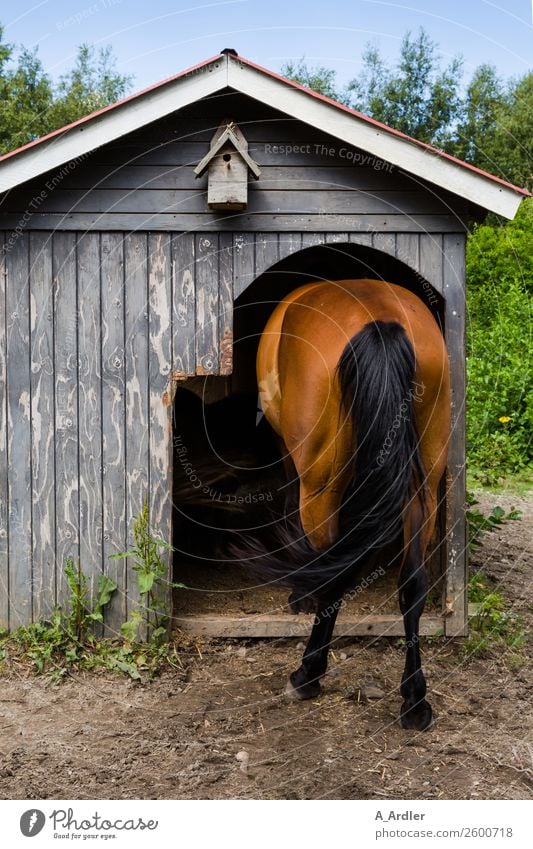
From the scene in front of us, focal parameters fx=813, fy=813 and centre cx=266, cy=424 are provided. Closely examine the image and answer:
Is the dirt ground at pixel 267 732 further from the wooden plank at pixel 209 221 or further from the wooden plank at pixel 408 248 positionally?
the wooden plank at pixel 209 221

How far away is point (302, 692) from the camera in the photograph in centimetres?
430

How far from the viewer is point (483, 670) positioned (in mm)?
4664

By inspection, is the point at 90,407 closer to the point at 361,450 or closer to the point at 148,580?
the point at 148,580

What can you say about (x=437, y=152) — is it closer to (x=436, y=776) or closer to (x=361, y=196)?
(x=361, y=196)

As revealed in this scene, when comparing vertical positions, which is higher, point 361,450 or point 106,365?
point 106,365

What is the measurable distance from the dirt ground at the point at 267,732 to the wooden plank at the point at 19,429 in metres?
0.60

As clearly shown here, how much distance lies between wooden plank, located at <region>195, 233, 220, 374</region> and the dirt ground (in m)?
1.74

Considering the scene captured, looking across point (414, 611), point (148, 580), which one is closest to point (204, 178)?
point (148, 580)

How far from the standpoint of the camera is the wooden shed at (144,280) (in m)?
4.62

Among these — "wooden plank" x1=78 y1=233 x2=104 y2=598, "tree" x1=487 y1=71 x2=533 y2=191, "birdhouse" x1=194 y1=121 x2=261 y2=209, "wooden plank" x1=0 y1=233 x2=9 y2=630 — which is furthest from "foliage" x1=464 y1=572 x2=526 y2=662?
"tree" x1=487 y1=71 x2=533 y2=191

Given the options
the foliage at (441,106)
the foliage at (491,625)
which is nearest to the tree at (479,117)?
the foliage at (441,106)

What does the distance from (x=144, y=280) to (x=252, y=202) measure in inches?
30.3

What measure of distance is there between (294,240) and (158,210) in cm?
80

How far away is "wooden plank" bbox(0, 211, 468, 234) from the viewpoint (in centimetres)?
466
